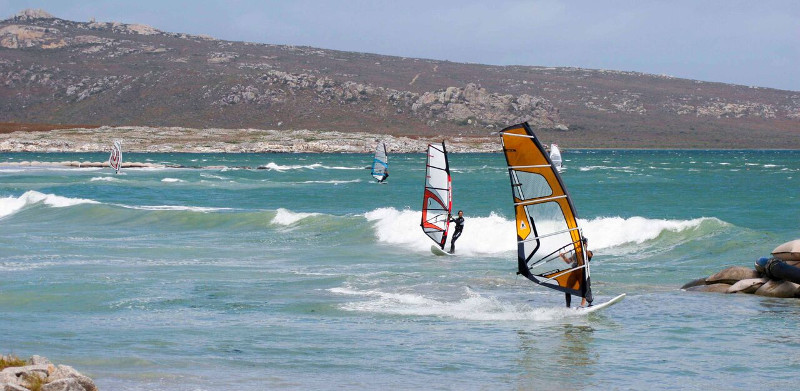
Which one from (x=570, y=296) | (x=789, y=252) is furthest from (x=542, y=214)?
(x=789, y=252)

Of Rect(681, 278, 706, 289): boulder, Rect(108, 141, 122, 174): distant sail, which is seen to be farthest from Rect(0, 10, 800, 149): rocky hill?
Rect(681, 278, 706, 289): boulder

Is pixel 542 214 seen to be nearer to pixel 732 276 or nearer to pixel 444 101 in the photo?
pixel 732 276

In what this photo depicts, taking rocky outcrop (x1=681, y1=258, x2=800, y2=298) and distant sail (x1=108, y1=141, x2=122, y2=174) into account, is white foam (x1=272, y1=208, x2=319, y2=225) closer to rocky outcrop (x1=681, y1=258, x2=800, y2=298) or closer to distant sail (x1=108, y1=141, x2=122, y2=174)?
rocky outcrop (x1=681, y1=258, x2=800, y2=298)

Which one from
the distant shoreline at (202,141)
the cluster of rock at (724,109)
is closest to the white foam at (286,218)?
the distant shoreline at (202,141)

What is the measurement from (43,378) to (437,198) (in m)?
15.6

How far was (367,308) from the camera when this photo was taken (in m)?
14.6

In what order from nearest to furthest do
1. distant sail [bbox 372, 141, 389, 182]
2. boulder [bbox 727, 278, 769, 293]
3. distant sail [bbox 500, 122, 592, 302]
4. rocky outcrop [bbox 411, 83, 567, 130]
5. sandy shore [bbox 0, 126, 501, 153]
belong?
distant sail [bbox 500, 122, 592, 302], boulder [bbox 727, 278, 769, 293], distant sail [bbox 372, 141, 389, 182], sandy shore [bbox 0, 126, 501, 153], rocky outcrop [bbox 411, 83, 567, 130]

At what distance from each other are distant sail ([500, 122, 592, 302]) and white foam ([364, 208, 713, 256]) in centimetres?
917

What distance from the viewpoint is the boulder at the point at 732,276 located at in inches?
639

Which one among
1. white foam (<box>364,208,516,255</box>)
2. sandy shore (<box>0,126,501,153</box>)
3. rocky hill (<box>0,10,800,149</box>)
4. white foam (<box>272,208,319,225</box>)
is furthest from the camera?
rocky hill (<box>0,10,800,149</box>)

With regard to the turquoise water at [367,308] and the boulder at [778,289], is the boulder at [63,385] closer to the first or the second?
the turquoise water at [367,308]

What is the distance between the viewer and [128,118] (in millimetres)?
146375

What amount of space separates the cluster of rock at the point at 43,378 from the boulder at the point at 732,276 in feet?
36.8

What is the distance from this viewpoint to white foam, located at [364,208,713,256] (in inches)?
955
